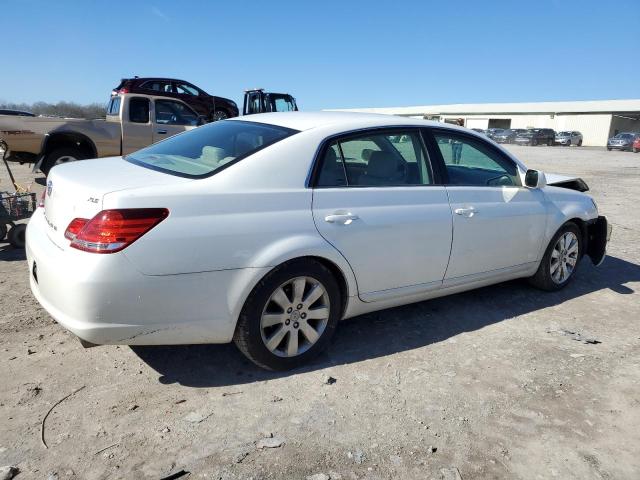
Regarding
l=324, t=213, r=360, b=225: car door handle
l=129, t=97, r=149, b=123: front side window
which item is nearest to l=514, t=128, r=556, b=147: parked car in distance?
l=129, t=97, r=149, b=123: front side window

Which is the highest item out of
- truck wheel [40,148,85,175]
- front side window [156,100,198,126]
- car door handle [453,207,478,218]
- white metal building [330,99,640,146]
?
white metal building [330,99,640,146]

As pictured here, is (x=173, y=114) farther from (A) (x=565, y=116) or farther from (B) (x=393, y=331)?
(A) (x=565, y=116)

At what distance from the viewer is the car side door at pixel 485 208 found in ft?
12.2

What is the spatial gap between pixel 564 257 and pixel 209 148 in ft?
11.5

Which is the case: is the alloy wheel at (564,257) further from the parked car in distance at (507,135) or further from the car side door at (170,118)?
the parked car in distance at (507,135)

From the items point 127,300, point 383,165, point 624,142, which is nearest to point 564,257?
point 383,165

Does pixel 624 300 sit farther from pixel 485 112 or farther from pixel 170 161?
pixel 485 112

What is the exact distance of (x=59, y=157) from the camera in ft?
30.9

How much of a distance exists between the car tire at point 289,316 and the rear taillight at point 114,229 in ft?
2.33

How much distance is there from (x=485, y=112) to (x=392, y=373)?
68516mm

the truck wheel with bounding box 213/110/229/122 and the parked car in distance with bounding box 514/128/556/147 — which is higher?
the parked car in distance with bounding box 514/128/556/147

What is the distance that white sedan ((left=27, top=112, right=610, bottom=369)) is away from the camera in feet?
8.24

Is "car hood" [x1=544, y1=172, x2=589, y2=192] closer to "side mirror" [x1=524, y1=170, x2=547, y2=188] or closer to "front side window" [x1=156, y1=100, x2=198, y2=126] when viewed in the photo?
"side mirror" [x1=524, y1=170, x2=547, y2=188]

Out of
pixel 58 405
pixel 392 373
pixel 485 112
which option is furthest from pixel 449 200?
pixel 485 112
